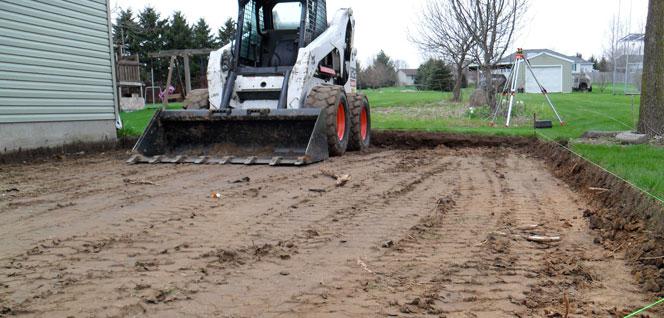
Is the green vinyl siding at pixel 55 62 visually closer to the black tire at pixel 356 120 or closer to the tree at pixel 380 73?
the black tire at pixel 356 120

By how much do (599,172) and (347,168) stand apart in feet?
11.1

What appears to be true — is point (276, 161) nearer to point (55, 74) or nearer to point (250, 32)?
point (250, 32)

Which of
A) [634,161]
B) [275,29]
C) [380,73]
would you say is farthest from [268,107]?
[380,73]

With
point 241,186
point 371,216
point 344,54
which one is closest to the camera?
point 371,216

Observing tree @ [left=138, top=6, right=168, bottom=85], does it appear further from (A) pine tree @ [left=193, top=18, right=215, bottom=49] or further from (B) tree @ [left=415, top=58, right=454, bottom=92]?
(B) tree @ [left=415, top=58, right=454, bottom=92]

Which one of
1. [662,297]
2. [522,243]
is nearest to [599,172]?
[522,243]

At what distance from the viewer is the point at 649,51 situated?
10.2 metres

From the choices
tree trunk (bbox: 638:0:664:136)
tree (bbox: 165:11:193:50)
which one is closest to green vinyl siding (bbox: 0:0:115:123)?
tree trunk (bbox: 638:0:664:136)

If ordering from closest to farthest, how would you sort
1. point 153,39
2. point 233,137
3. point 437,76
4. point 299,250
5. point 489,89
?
point 299,250 → point 233,137 → point 489,89 → point 153,39 → point 437,76

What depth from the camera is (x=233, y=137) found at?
9375 millimetres

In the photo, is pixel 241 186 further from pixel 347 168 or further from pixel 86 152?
pixel 86 152

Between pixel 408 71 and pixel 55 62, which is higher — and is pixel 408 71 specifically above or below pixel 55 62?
above

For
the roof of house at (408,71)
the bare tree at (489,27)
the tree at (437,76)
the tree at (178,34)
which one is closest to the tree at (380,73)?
the tree at (437,76)

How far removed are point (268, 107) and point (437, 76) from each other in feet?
145
